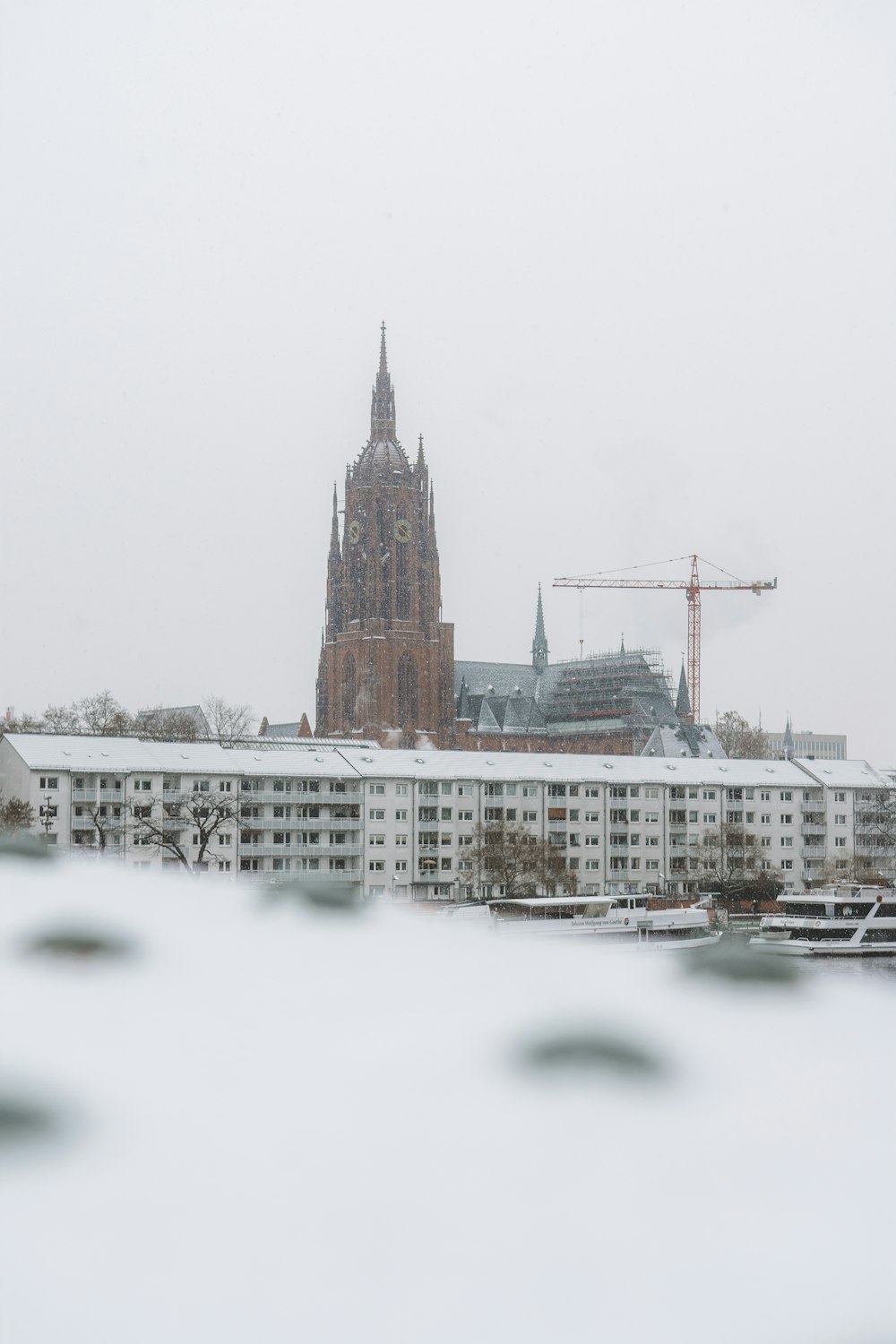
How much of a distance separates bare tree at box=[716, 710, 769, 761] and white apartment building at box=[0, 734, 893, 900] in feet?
234

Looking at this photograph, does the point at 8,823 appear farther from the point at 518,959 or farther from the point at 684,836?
the point at 518,959

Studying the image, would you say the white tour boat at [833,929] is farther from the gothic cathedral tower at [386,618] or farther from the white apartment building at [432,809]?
the gothic cathedral tower at [386,618]

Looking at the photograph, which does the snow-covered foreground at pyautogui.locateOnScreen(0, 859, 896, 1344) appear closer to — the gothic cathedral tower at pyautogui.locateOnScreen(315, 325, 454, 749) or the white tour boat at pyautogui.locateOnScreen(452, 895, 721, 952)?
the white tour boat at pyautogui.locateOnScreen(452, 895, 721, 952)

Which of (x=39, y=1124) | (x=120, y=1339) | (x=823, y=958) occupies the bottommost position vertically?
(x=823, y=958)

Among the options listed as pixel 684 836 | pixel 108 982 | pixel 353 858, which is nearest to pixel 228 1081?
pixel 108 982

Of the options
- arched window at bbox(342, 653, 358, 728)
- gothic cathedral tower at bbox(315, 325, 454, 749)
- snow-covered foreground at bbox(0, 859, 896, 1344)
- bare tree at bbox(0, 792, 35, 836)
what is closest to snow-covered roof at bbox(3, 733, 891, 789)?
bare tree at bbox(0, 792, 35, 836)

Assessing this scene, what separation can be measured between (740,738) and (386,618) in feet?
156

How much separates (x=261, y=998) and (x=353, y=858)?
249 feet

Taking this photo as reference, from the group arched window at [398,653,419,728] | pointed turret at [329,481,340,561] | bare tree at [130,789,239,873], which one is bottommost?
bare tree at [130,789,239,873]

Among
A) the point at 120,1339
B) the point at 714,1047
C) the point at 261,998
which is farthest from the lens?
the point at 261,998

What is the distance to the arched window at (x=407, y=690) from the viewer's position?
172 meters

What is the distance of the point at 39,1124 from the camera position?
31.5 feet

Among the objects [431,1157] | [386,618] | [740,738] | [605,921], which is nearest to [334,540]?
[386,618]

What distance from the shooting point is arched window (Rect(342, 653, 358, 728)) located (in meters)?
173
